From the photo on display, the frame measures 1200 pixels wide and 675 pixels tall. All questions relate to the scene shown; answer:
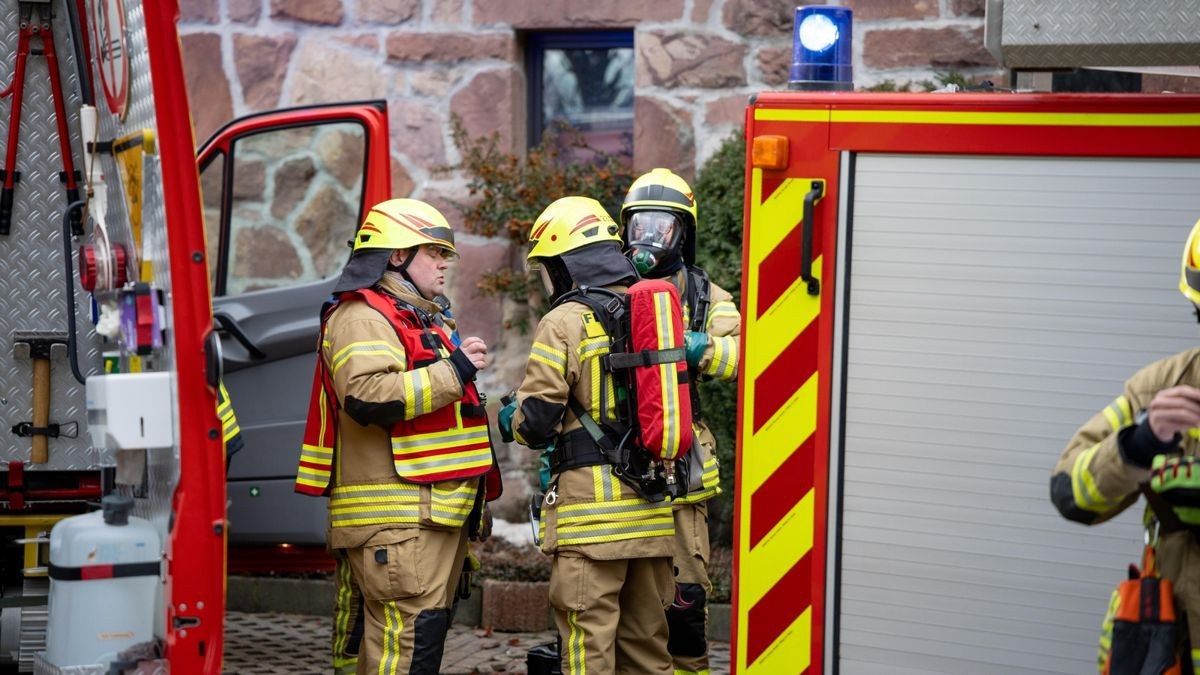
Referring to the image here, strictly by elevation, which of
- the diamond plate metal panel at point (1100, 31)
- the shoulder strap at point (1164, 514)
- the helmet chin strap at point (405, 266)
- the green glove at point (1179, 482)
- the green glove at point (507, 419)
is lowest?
the green glove at point (507, 419)

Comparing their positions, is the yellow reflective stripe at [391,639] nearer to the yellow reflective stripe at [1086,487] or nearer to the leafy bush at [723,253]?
the leafy bush at [723,253]

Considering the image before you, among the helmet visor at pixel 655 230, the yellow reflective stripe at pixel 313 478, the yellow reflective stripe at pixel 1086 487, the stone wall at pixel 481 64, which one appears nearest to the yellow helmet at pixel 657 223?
the helmet visor at pixel 655 230

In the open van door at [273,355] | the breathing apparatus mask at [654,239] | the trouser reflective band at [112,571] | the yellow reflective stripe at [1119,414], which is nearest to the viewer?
the yellow reflective stripe at [1119,414]

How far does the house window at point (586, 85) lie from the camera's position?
7844 mm

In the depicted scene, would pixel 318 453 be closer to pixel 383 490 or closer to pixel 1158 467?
pixel 383 490

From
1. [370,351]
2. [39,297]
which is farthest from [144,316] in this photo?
[39,297]

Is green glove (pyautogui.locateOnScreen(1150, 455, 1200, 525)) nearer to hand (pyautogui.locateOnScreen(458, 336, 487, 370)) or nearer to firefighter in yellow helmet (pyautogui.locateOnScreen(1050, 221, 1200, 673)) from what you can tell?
firefighter in yellow helmet (pyautogui.locateOnScreen(1050, 221, 1200, 673))

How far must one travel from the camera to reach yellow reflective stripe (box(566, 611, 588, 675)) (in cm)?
497

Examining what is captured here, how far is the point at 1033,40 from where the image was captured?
353cm

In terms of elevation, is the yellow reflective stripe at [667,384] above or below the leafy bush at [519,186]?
below

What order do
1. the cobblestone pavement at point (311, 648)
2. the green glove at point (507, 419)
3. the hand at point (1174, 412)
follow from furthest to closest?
1. the cobblestone pavement at point (311, 648)
2. the green glove at point (507, 419)
3. the hand at point (1174, 412)

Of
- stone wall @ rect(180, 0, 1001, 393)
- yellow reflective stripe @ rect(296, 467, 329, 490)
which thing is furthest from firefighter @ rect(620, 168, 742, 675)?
A: stone wall @ rect(180, 0, 1001, 393)

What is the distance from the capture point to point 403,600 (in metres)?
4.96

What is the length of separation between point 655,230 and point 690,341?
487 mm
